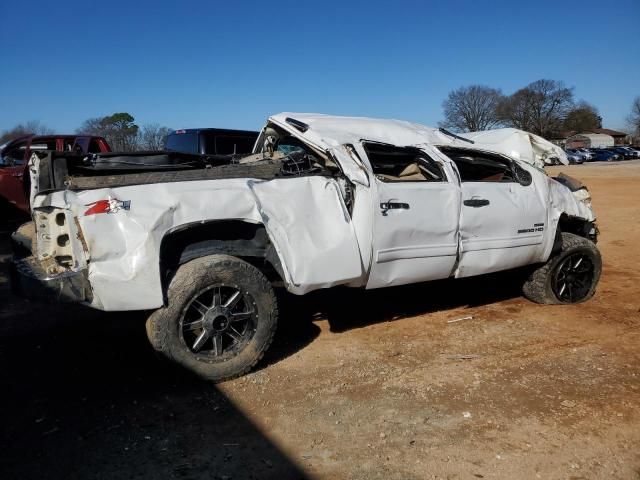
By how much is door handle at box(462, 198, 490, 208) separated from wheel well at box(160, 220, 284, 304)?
1.85 metres

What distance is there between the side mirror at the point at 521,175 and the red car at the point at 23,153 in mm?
8048

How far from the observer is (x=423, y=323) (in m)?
5.29

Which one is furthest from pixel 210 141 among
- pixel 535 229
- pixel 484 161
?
pixel 535 229

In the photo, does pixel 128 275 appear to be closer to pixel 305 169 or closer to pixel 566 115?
pixel 305 169

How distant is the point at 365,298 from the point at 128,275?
10.4 ft

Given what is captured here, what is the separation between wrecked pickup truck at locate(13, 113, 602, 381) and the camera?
352 cm

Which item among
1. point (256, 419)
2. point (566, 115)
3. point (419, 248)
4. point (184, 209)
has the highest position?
point (566, 115)

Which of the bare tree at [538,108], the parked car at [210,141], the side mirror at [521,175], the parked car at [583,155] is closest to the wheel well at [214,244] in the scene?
the side mirror at [521,175]

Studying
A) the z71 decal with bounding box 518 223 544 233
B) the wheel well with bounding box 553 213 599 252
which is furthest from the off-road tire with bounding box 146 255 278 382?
the wheel well with bounding box 553 213 599 252

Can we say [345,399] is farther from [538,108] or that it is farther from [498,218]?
[538,108]

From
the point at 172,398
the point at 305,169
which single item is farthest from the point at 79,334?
the point at 305,169

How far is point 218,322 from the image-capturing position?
3.84 meters

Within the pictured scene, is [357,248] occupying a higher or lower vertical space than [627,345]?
higher

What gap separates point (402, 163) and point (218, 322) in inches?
103
